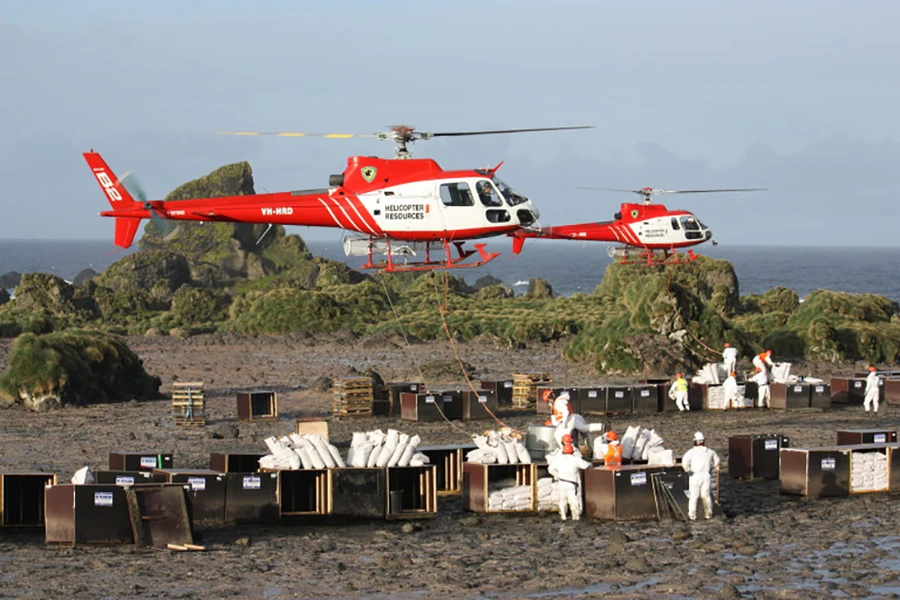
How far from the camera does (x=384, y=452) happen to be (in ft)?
64.3

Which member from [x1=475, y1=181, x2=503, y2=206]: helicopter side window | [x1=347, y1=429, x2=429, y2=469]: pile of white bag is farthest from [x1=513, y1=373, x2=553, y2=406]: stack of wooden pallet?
[x1=347, y1=429, x2=429, y2=469]: pile of white bag

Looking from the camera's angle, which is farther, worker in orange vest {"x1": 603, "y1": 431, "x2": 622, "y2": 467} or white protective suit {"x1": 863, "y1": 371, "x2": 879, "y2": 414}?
white protective suit {"x1": 863, "y1": 371, "x2": 879, "y2": 414}

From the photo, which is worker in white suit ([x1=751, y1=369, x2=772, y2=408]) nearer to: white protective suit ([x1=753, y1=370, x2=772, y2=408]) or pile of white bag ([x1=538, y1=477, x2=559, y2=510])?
white protective suit ([x1=753, y1=370, x2=772, y2=408])

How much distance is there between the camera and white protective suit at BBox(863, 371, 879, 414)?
3262 centimetres

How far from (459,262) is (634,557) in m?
12.4

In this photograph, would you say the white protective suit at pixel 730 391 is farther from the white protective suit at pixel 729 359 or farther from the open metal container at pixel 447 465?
the open metal container at pixel 447 465

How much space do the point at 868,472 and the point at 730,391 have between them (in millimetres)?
11919

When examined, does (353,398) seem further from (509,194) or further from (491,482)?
(491,482)

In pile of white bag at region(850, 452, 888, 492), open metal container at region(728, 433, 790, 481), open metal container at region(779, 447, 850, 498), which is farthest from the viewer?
open metal container at region(728, 433, 790, 481)

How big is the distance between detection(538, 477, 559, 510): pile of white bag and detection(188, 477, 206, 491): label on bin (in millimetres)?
4828

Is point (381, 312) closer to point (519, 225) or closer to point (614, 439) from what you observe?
point (519, 225)

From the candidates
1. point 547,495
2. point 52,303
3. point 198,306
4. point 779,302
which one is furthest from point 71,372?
point 779,302

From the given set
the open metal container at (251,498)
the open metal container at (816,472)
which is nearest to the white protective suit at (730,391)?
the open metal container at (816,472)

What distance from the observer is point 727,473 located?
2344 centimetres
